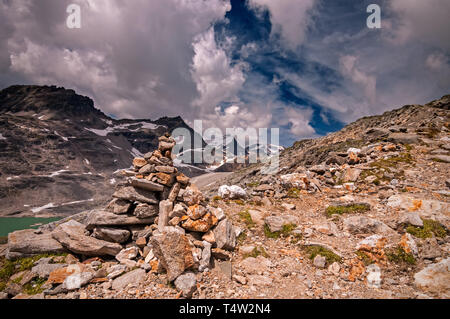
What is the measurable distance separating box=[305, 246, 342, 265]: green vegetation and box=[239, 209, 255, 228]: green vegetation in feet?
11.4

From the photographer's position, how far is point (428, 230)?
8930 millimetres

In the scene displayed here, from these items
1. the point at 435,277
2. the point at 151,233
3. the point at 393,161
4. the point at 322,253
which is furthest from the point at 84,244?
the point at 393,161

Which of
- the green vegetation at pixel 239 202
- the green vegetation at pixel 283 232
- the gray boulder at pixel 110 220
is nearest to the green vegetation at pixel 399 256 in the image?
the green vegetation at pixel 283 232

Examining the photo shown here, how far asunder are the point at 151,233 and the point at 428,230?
1346 centimetres

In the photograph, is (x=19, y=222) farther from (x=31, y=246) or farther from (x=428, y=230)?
(x=428, y=230)

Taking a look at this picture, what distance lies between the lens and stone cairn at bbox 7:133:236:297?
7.92 m

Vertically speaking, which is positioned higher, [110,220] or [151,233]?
[110,220]

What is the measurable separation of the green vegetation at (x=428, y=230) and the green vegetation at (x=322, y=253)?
3.92 metres

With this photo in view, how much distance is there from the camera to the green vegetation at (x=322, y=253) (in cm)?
851

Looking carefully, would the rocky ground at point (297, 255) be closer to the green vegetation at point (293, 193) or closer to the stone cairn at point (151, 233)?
the stone cairn at point (151, 233)

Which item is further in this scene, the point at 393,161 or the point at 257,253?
the point at 393,161

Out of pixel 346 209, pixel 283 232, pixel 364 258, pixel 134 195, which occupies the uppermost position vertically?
pixel 134 195

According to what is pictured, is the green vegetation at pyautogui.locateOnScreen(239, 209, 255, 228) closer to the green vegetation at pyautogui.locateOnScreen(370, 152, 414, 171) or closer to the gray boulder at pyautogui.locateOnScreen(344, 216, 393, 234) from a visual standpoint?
the gray boulder at pyautogui.locateOnScreen(344, 216, 393, 234)
